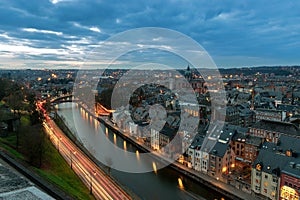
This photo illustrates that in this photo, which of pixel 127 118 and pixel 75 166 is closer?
pixel 75 166

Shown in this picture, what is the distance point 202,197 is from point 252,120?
374 inches

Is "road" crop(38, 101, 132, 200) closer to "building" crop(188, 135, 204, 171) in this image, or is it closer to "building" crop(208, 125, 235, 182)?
"building" crop(188, 135, 204, 171)

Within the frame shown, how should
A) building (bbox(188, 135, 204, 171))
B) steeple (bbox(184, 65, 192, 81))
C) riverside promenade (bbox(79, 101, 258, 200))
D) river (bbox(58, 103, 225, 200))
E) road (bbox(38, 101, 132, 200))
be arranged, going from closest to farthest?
road (bbox(38, 101, 132, 200)), riverside promenade (bbox(79, 101, 258, 200)), river (bbox(58, 103, 225, 200)), building (bbox(188, 135, 204, 171)), steeple (bbox(184, 65, 192, 81))

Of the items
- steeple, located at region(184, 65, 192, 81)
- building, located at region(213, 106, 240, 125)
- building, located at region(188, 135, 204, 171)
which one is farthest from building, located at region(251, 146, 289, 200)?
steeple, located at region(184, 65, 192, 81)

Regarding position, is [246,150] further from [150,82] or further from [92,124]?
[150,82]

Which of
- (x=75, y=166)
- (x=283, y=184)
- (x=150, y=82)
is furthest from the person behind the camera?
(x=150, y=82)

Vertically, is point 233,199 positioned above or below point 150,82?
below

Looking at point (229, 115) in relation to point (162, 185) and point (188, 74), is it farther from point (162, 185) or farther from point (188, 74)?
point (188, 74)

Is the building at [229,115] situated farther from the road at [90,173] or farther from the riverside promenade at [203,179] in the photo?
the road at [90,173]

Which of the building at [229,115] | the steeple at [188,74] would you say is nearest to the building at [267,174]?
the building at [229,115]

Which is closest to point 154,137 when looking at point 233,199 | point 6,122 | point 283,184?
point 233,199

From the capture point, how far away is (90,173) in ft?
26.0

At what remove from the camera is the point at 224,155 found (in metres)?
8.00

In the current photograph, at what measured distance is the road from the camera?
6.75 meters
